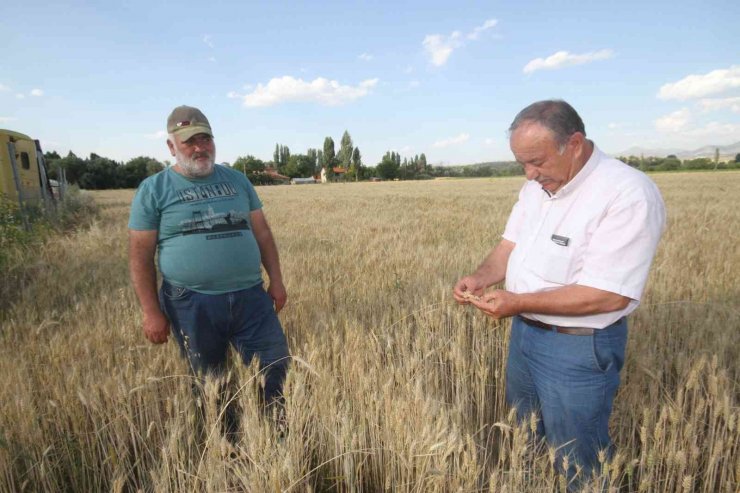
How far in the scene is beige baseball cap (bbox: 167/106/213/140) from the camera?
2.56 m

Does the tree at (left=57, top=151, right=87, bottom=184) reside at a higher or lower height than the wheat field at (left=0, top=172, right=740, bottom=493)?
higher

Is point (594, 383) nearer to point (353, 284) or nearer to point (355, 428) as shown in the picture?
point (355, 428)

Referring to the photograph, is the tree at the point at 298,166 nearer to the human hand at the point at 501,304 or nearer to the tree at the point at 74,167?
the tree at the point at 74,167

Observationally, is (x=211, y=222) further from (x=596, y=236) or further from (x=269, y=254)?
(x=596, y=236)

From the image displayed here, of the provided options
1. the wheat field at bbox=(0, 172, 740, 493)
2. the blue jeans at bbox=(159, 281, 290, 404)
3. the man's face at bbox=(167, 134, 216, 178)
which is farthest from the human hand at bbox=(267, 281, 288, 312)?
the man's face at bbox=(167, 134, 216, 178)

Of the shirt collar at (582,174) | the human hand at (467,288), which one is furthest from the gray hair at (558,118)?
the human hand at (467,288)

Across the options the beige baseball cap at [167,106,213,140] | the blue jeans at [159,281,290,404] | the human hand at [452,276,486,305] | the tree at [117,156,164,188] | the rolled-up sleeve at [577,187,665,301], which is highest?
the tree at [117,156,164,188]

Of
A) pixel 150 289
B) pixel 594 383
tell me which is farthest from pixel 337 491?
pixel 150 289

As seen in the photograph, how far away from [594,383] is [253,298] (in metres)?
2.07

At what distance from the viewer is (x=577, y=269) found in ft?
6.07

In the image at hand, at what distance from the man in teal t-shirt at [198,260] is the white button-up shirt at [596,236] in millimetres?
1657

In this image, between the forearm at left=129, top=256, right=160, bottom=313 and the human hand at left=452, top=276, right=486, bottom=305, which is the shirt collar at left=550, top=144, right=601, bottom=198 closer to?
the human hand at left=452, top=276, right=486, bottom=305

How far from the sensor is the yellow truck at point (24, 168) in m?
10.3

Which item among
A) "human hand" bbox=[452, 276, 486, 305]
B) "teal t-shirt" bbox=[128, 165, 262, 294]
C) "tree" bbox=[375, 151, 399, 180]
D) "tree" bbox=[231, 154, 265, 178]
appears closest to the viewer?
"human hand" bbox=[452, 276, 486, 305]
